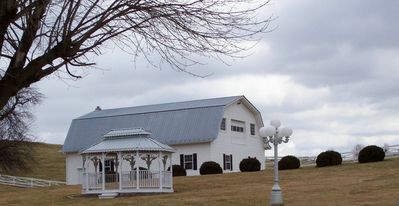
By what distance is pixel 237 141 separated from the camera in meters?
54.5

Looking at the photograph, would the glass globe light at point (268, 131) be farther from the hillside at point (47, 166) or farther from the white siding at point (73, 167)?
the hillside at point (47, 166)

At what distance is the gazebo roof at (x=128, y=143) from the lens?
36562 millimetres

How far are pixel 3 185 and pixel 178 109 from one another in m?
18.3

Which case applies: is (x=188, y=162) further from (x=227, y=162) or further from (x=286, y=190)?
(x=286, y=190)

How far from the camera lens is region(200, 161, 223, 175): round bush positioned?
47531 mm

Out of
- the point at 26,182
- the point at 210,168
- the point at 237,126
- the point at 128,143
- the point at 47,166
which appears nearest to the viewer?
the point at 128,143

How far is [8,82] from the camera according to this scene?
800 centimetres

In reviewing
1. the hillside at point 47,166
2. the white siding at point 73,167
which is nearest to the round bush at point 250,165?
the white siding at point 73,167

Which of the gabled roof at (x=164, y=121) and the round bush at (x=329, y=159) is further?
the gabled roof at (x=164, y=121)

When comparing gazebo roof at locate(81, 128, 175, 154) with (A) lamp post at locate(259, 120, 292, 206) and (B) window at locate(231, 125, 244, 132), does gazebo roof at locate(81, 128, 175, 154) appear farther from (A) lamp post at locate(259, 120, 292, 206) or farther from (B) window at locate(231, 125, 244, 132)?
(B) window at locate(231, 125, 244, 132)

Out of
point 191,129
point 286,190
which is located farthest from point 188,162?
point 286,190

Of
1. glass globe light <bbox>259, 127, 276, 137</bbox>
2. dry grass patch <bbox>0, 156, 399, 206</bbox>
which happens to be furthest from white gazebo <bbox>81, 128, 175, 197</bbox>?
glass globe light <bbox>259, 127, 276, 137</bbox>

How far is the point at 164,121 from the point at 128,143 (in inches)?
658

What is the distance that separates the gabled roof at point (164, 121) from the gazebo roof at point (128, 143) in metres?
12.3
